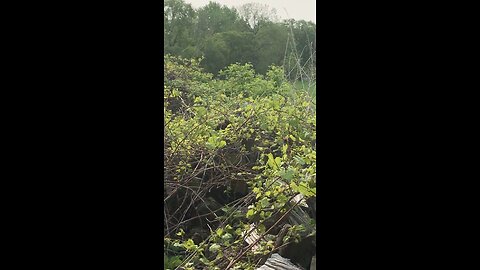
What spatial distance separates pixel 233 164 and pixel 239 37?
53cm

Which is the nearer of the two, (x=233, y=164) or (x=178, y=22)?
(x=178, y=22)

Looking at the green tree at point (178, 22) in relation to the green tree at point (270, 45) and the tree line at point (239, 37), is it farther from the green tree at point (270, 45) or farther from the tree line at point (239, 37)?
the green tree at point (270, 45)

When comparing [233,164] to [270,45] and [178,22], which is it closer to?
[270,45]

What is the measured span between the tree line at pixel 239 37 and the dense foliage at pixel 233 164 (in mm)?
45

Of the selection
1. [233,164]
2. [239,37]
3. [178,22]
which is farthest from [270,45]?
[233,164]

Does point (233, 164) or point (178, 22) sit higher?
point (178, 22)

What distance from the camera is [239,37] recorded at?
2.18 metres

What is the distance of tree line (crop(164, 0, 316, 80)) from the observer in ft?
6.98
